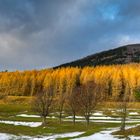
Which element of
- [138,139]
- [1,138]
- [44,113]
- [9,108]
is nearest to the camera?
[138,139]

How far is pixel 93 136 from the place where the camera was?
48.6 m

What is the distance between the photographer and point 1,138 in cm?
4988

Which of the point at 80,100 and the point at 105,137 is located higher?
the point at 80,100

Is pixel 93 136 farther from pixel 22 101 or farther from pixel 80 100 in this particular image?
pixel 22 101

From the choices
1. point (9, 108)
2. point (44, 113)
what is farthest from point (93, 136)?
point (9, 108)

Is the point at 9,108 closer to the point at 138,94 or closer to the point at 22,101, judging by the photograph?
the point at 22,101

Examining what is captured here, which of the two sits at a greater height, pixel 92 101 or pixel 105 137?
pixel 92 101

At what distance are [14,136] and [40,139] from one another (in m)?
3.63

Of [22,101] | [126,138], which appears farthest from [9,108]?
[126,138]

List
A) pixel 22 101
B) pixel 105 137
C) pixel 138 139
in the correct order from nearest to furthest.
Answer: pixel 138 139 < pixel 105 137 < pixel 22 101

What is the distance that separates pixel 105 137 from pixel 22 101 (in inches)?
5232

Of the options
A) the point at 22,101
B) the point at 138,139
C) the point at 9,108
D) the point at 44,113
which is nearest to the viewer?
the point at 138,139

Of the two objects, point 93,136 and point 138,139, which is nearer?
point 138,139

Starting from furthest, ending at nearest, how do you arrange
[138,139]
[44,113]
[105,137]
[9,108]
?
1. [9,108]
2. [44,113]
3. [105,137]
4. [138,139]
